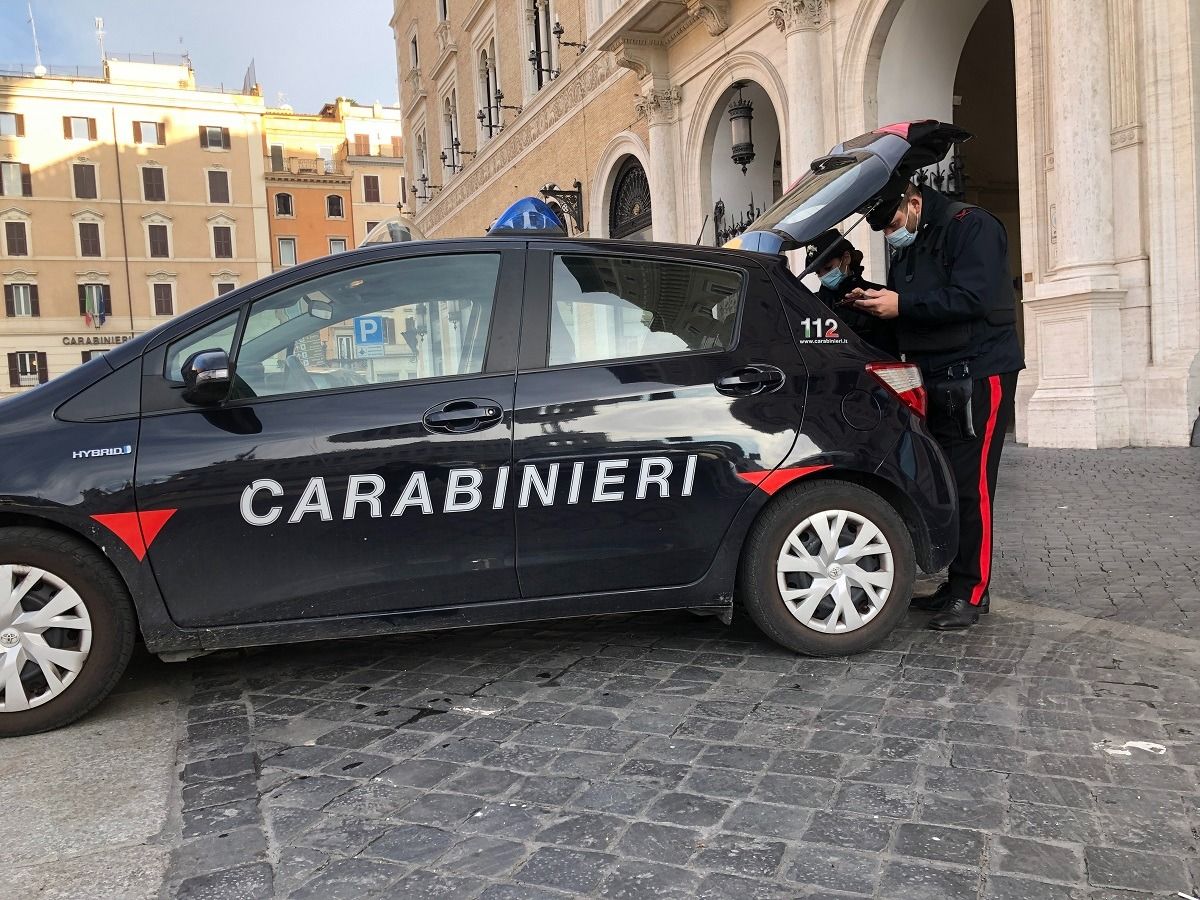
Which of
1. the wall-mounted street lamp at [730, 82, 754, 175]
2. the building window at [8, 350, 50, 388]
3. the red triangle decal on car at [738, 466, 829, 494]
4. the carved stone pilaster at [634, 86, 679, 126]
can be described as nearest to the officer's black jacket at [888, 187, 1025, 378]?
the red triangle decal on car at [738, 466, 829, 494]

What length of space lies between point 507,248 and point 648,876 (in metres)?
2.23

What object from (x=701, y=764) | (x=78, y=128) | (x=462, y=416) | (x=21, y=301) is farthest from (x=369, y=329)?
(x=78, y=128)

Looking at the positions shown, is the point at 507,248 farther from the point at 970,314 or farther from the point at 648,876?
the point at 648,876

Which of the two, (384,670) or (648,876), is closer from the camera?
(648,876)

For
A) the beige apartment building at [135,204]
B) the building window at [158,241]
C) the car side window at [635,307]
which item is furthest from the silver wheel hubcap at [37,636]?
the building window at [158,241]

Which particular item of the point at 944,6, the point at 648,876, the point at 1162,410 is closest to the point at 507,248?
the point at 648,876

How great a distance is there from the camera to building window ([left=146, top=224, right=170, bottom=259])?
56594 millimetres

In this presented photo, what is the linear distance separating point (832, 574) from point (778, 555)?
0.22m

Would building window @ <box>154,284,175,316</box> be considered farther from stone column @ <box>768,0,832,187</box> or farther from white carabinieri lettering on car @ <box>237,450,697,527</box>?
white carabinieri lettering on car @ <box>237,450,697,527</box>

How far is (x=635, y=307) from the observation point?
3.51m

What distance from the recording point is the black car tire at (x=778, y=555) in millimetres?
3494

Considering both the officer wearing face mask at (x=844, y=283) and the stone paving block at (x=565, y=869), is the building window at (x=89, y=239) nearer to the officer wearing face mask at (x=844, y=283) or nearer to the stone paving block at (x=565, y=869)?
the officer wearing face mask at (x=844, y=283)

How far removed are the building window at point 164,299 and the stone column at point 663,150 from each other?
47.9m

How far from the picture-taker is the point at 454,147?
31766mm
